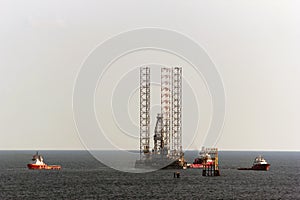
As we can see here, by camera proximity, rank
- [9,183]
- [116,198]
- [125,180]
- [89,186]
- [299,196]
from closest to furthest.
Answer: [116,198] < [299,196] < [89,186] < [9,183] < [125,180]

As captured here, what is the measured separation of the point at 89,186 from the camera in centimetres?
16075

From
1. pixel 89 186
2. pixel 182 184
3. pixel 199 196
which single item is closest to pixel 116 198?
pixel 199 196

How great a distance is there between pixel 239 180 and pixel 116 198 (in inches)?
2508

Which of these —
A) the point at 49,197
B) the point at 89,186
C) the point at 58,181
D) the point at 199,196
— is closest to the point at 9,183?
the point at 58,181

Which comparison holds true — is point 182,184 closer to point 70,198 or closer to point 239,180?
point 239,180

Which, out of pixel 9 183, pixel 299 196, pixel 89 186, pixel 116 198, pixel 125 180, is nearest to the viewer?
pixel 116 198

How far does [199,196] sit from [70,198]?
2765cm

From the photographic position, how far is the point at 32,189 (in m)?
154

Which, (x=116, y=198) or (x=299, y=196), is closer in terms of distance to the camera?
(x=116, y=198)

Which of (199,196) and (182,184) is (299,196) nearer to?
(199,196)

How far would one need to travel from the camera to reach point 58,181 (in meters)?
180

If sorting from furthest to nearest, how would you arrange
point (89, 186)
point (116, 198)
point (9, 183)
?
point (9, 183), point (89, 186), point (116, 198)

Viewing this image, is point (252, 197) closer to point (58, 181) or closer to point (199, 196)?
point (199, 196)

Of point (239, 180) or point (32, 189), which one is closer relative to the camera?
point (32, 189)
